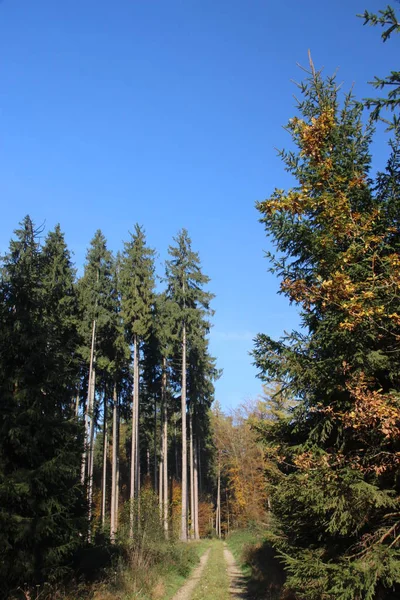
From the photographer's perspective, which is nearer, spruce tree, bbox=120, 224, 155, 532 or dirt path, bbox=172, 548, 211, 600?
dirt path, bbox=172, 548, 211, 600

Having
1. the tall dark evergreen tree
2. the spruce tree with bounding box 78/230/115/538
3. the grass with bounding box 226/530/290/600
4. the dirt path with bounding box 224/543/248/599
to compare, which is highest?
the spruce tree with bounding box 78/230/115/538

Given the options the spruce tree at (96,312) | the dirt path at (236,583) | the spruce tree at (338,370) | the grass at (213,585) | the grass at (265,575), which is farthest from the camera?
the spruce tree at (96,312)

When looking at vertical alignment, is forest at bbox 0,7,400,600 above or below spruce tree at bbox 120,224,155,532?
below

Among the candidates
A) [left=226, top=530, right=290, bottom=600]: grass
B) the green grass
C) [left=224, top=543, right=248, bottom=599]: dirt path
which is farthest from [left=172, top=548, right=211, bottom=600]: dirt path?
[left=226, top=530, right=290, bottom=600]: grass

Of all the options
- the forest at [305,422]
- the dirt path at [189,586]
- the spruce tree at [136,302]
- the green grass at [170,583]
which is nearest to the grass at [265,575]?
the forest at [305,422]

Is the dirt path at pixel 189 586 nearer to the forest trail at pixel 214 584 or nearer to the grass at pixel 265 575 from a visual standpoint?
the forest trail at pixel 214 584

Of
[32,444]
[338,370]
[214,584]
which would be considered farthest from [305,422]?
[214,584]

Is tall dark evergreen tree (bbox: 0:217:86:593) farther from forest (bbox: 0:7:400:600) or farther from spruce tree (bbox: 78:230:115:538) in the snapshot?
spruce tree (bbox: 78:230:115:538)

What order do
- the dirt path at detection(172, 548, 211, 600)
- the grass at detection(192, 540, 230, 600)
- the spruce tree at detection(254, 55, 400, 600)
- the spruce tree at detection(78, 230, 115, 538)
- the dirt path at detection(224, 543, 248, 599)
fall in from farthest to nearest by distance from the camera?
1. the spruce tree at detection(78, 230, 115, 538)
2. the dirt path at detection(224, 543, 248, 599)
3. the dirt path at detection(172, 548, 211, 600)
4. the grass at detection(192, 540, 230, 600)
5. the spruce tree at detection(254, 55, 400, 600)

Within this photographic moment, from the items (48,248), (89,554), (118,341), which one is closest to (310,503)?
(89,554)

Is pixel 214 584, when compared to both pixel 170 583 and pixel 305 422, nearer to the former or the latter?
pixel 170 583

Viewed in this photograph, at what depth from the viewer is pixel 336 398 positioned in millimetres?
7879

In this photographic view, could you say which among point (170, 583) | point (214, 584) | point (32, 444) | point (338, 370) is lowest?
point (214, 584)

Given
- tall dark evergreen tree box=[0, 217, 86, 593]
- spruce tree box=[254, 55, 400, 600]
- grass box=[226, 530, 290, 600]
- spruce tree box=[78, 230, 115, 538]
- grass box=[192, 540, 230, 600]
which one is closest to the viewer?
spruce tree box=[254, 55, 400, 600]
